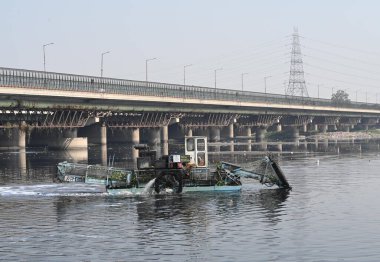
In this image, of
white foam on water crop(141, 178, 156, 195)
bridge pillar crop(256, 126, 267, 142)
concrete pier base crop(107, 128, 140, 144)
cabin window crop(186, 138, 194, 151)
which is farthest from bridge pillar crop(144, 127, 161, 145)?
white foam on water crop(141, 178, 156, 195)

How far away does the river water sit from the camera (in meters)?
27.5

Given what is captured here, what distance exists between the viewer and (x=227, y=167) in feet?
164

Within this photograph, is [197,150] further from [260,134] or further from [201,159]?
[260,134]

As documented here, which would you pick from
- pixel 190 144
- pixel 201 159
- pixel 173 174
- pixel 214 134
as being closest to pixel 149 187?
pixel 173 174

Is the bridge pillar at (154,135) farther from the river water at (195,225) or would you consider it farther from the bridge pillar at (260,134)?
the river water at (195,225)

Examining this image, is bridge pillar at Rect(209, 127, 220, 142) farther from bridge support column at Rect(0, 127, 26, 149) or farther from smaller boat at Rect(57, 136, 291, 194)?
smaller boat at Rect(57, 136, 291, 194)

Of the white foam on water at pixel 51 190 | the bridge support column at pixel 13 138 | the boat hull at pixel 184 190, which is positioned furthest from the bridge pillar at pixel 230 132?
the boat hull at pixel 184 190

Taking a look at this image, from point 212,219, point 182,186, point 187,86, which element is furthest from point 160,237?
point 187,86

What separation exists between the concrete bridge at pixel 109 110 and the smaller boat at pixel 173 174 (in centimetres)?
4963

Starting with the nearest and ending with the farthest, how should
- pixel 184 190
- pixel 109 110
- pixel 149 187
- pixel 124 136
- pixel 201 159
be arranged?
pixel 149 187 → pixel 184 190 → pixel 201 159 → pixel 109 110 → pixel 124 136

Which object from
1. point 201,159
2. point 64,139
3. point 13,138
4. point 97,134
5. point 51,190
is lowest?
point 51,190

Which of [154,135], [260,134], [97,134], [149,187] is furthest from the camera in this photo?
[260,134]

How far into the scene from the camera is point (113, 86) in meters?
129

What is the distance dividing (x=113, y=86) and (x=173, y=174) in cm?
8395
